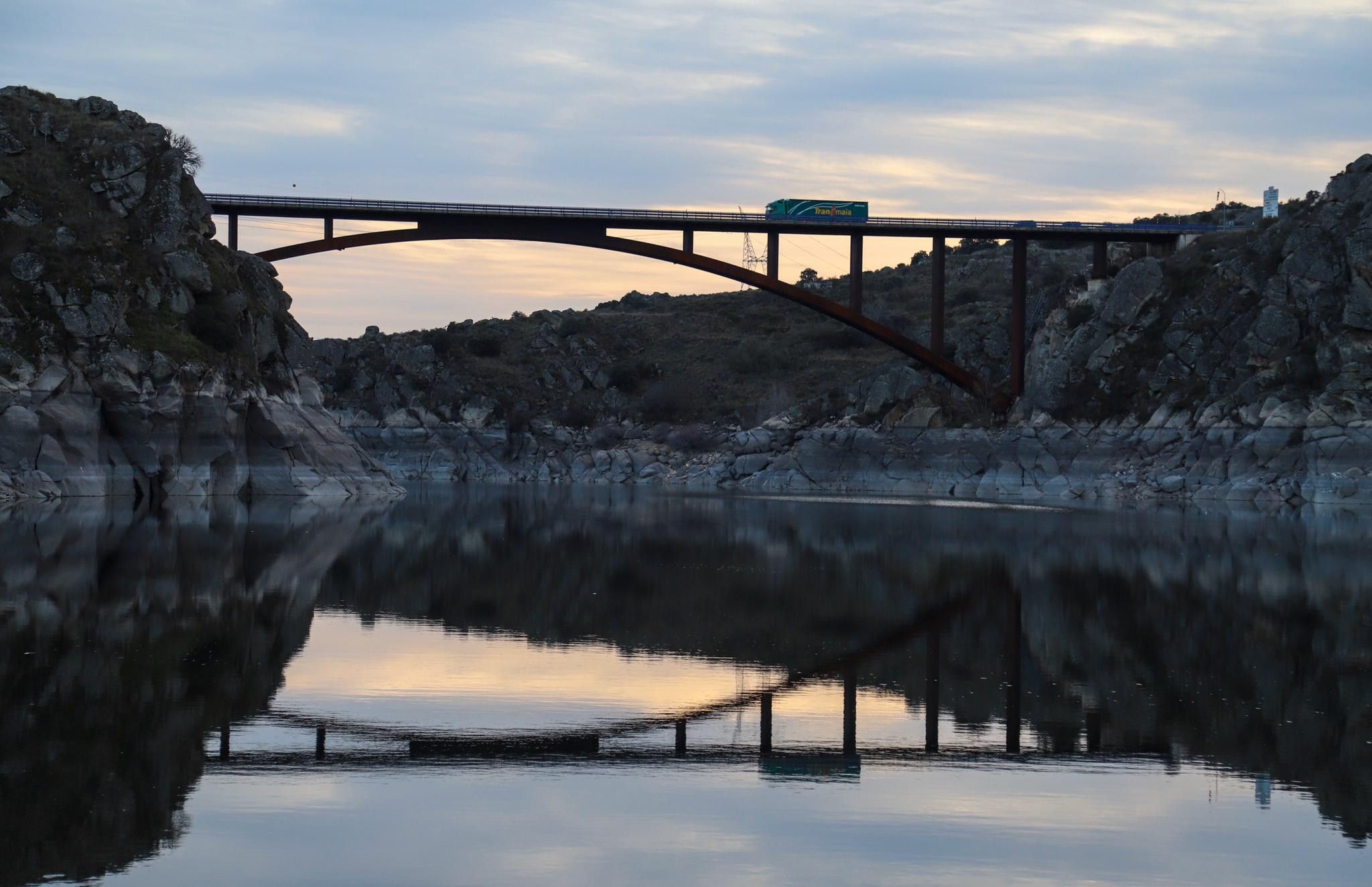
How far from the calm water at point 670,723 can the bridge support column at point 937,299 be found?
185 ft

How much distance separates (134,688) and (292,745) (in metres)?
3.10

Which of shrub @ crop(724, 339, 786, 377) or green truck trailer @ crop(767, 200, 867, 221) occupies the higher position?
green truck trailer @ crop(767, 200, 867, 221)

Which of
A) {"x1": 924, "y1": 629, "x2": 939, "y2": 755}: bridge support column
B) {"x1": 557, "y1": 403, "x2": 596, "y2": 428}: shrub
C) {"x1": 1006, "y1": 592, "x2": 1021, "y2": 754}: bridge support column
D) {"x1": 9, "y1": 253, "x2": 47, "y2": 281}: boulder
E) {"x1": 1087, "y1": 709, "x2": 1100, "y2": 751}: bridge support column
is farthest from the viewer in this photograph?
{"x1": 557, "y1": 403, "x2": 596, "y2": 428}: shrub

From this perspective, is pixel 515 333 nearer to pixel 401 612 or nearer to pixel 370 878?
pixel 401 612

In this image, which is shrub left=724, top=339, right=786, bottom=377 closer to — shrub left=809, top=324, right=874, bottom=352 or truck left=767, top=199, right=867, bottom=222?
shrub left=809, top=324, right=874, bottom=352

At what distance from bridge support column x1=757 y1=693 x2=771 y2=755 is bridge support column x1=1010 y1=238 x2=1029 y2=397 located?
76.8 meters

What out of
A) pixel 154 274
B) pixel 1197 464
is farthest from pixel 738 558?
pixel 1197 464

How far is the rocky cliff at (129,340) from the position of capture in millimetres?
57906

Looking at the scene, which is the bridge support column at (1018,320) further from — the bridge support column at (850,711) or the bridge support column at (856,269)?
the bridge support column at (850,711)

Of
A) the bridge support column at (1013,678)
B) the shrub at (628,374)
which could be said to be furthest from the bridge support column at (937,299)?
the bridge support column at (1013,678)

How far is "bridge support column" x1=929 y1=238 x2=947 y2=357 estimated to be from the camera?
9019 centimetres

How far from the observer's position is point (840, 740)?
51.3 ft

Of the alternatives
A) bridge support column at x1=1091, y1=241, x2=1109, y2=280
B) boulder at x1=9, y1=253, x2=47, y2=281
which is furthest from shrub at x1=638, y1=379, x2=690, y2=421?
boulder at x1=9, y1=253, x2=47, y2=281

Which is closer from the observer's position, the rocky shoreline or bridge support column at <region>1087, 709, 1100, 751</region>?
bridge support column at <region>1087, 709, 1100, 751</region>
